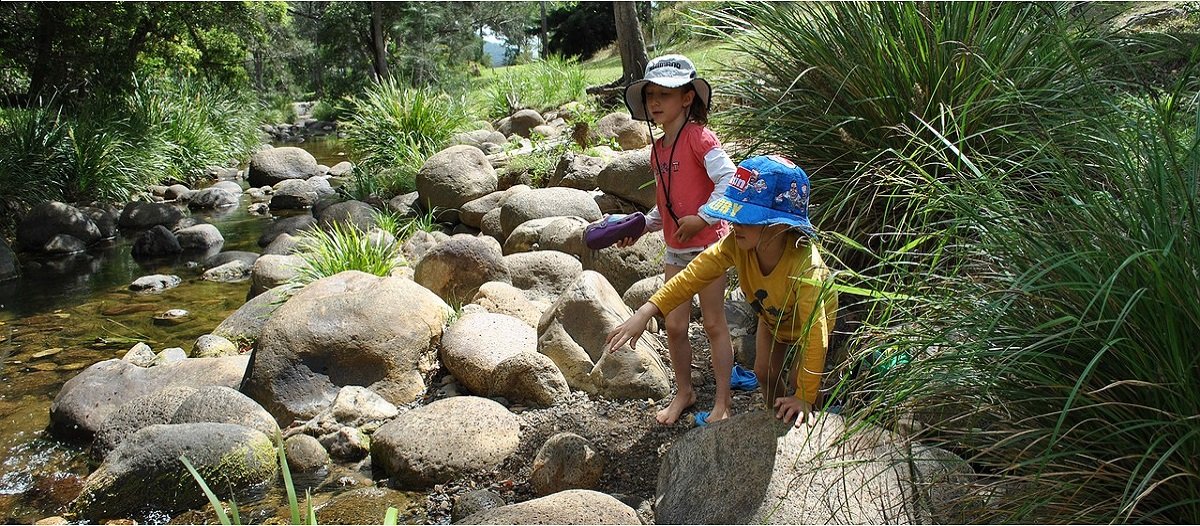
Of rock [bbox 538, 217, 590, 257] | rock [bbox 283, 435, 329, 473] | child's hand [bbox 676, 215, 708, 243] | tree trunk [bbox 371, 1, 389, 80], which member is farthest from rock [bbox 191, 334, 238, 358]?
tree trunk [bbox 371, 1, 389, 80]

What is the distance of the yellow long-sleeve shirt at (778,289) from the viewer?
121 inches

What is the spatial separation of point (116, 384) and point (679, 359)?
13.0 feet

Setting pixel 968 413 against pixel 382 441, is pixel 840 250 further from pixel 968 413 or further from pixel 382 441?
pixel 382 441

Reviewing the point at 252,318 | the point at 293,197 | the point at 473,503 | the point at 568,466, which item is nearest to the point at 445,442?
the point at 473,503

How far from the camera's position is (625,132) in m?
11.4

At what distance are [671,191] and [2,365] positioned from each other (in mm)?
6270

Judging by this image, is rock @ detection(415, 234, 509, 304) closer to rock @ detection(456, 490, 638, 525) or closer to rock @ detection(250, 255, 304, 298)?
rock @ detection(250, 255, 304, 298)

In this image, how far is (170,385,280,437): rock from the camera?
5.06 m

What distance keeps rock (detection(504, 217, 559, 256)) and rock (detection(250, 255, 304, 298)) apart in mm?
1874

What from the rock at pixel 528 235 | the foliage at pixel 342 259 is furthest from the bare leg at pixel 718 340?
the foliage at pixel 342 259

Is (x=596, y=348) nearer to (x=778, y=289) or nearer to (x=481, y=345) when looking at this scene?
(x=481, y=345)

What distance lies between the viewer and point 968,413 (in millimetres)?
2141

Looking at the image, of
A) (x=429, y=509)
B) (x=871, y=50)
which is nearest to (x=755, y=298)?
(x=871, y=50)

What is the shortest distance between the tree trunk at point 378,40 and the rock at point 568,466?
27.9 m
